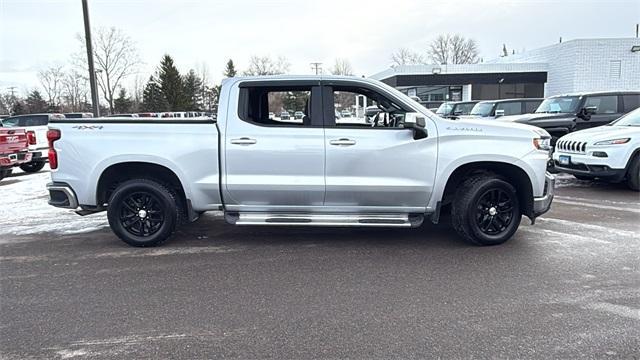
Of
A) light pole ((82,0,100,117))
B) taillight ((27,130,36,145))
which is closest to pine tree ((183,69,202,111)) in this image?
light pole ((82,0,100,117))

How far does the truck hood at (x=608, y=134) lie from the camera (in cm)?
852

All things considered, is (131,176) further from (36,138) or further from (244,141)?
(36,138)

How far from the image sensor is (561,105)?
40.3 feet

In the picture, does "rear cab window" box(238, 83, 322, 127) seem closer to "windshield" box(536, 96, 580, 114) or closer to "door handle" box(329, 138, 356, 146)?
"door handle" box(329, 138, 356, 146)

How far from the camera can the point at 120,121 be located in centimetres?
539

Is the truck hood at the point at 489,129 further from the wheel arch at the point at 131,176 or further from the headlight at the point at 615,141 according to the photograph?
the headlight at the point at 615,141

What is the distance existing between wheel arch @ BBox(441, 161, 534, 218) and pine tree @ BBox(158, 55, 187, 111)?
5127 centimetres

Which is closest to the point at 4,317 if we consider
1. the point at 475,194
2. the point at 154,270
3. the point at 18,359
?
the point at 18,359

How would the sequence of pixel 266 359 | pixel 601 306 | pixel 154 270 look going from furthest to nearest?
pixel 154 270 → pixel 601 306 → pixel 266 359

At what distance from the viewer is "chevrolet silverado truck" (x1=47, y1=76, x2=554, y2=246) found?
5.24 metres

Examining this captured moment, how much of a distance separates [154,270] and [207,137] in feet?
5.22

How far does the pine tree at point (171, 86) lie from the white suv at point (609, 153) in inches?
1944

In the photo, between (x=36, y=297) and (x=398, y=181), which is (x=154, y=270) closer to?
(x=36, y=297)

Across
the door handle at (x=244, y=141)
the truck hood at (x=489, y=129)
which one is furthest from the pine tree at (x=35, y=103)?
the truck hood at (x=489, y=129)
